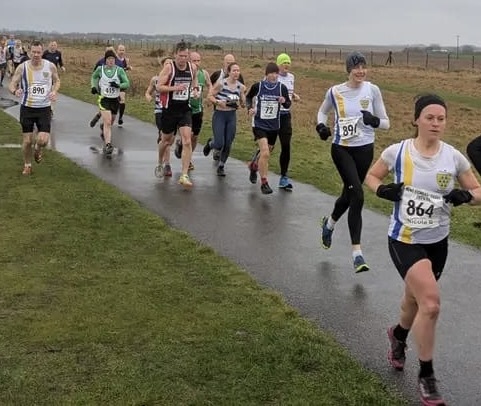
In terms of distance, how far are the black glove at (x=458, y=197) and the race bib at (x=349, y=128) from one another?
9.69 ft

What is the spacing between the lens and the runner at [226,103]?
476 inches

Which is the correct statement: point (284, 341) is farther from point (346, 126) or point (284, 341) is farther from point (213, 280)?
point (346, 126)

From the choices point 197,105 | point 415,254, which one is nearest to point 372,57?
point 197,105

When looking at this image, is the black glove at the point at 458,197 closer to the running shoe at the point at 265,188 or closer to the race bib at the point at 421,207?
the race bib at the point at 421,207

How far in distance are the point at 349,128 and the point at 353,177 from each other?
1.63 feet

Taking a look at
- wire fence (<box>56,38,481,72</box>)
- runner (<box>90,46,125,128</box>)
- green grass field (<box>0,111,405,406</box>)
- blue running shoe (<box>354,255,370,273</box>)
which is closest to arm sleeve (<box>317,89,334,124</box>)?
blue running shoe (<box>354,255,370,273</box>)

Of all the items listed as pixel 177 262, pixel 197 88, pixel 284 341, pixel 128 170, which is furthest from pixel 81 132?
pixel 284 341

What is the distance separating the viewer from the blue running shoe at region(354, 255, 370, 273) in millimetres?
7254

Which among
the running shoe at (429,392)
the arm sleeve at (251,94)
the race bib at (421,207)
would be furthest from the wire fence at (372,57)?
the running shoe at (429,392)

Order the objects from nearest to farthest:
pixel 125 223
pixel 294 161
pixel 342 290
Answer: pixel 342 290, pixel 125 223, pixel 294 161

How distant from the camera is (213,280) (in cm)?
691

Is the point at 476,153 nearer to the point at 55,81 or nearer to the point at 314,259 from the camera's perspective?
the point at 314,259

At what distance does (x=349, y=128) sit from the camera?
7.64m

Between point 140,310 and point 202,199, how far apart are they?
4.83m
